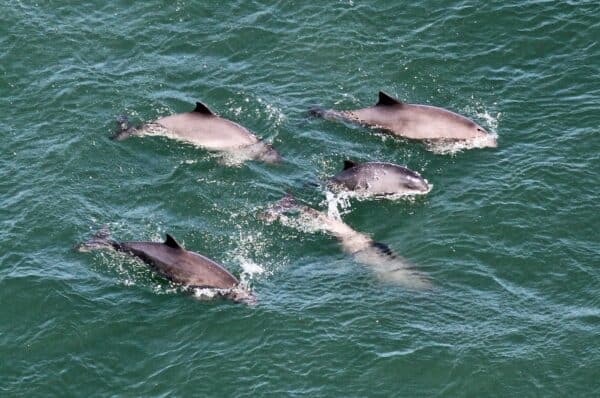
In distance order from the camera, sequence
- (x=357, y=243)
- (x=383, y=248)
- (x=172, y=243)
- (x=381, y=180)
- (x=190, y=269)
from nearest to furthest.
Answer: (x=190, y=269)
(x=172, y=243)
(x=383, y=248)
(x=357, y=243)
(x=381, y=180)

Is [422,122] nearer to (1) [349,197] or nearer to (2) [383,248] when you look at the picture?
(1) [349,197]

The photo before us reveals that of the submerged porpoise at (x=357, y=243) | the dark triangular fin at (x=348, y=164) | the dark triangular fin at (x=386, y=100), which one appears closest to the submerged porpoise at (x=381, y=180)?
the dark triangular fin at (x=348, y=164)

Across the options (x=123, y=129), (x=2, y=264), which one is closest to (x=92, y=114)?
(x=123, y=129)

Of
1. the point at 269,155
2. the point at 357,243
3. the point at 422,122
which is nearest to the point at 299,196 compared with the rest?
the point at 269,155

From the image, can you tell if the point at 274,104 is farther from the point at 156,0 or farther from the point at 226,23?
the point at 156,0

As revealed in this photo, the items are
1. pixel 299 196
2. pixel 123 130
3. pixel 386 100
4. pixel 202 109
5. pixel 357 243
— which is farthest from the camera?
pixel 123 130

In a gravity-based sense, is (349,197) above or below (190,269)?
above
